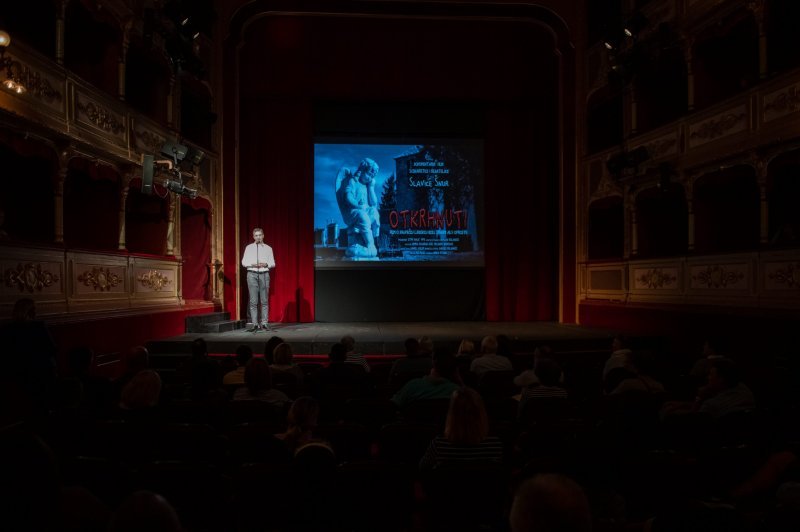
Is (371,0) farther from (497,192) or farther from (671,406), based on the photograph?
(671,406)

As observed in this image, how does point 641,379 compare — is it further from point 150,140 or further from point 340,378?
point 150,140

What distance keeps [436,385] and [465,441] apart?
1286 millimetres

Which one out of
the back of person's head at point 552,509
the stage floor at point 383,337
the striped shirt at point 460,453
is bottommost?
the stage floor at point 383,337

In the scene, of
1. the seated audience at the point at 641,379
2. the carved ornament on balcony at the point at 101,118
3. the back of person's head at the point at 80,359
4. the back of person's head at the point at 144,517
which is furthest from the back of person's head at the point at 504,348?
the carved ornament on balcony at the point at 101,118

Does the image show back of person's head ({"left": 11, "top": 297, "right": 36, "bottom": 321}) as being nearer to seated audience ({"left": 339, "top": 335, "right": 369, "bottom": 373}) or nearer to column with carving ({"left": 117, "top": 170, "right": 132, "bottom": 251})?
seated audience ({"left": 339, "top": 335, "right": 369, "bottom": 373})

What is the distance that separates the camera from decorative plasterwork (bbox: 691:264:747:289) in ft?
23.8

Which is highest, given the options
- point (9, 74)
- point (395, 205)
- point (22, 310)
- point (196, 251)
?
point (9, 74)

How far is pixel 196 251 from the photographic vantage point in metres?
10.1

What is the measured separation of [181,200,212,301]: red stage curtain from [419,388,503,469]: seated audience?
8.55 m

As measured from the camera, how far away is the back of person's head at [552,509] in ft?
3.66

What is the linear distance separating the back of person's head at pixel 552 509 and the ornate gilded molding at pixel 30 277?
226 inches

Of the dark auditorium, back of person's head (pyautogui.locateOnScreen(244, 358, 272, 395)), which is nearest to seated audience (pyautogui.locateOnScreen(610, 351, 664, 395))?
the dark auditorium

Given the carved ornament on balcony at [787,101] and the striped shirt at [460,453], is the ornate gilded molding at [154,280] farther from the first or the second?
the carved ornament on balcony at [787,101]

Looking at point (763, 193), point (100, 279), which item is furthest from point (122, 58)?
point (763, 193)
